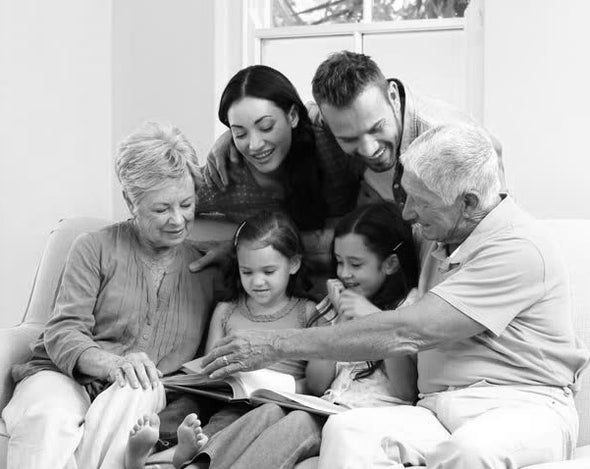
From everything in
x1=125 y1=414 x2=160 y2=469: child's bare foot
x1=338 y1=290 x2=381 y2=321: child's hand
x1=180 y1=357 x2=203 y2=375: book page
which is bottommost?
x1=125 y1=414 x2=160 y2=469: child's bare foot

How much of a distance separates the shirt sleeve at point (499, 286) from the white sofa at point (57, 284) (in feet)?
1.06

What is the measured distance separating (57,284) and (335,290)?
0.80 metres

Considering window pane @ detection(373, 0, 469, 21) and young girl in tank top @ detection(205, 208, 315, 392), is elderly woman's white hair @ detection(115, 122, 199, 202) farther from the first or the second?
window pane @ detection(373, 0, 469, 21)

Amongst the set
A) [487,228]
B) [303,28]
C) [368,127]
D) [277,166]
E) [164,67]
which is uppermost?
[303,28]

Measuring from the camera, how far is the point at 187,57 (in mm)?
4215

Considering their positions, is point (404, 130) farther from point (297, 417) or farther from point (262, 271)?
point (297, 417)

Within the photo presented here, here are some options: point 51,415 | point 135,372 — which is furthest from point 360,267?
point 51,415

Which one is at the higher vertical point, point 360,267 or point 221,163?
point 221,163

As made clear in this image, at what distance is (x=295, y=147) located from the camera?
2717mm

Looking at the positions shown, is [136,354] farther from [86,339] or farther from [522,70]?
[522,70]

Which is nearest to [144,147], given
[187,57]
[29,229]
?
[29,229]

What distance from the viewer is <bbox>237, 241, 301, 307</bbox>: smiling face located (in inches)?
102

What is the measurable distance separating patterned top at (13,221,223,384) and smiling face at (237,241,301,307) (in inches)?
6.0

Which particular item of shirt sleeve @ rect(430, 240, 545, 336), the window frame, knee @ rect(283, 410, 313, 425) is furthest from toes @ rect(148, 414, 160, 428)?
the window frame
